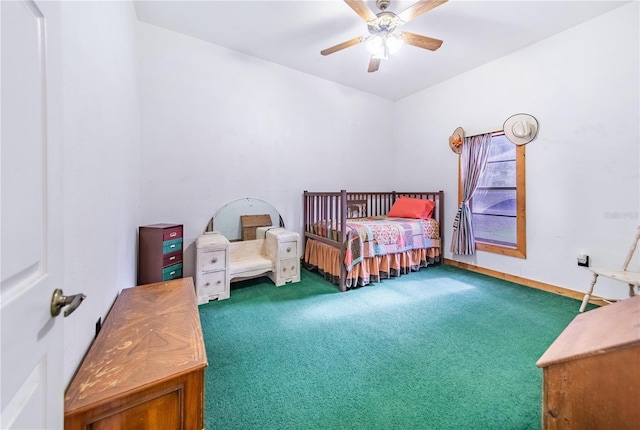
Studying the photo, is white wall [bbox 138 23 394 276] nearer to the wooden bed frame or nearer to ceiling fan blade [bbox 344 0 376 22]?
the wooden bed frame

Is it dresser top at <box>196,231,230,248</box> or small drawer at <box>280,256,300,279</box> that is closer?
dresser top at <box>196,231,230,248</box>

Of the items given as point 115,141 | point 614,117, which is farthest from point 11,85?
point 614,117

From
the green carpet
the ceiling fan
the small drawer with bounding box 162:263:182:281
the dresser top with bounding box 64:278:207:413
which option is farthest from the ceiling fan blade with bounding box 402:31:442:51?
the small drawer with bounding box 162:263:182:281

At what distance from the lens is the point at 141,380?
827 millimetres

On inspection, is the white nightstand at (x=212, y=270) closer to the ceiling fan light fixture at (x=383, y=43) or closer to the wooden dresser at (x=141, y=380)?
the wooden dresser at (x=141, y=380)

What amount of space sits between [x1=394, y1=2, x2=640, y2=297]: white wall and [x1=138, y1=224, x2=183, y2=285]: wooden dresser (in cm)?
369

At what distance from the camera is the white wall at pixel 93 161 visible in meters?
0.89

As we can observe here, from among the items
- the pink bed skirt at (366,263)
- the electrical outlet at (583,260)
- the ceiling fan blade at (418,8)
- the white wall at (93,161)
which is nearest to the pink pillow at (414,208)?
the pink bed skirt at (366,263)

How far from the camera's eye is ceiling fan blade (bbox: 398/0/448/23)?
1.85 m

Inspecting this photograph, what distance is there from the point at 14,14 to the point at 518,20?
3.57m

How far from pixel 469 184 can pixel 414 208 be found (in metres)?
0.77

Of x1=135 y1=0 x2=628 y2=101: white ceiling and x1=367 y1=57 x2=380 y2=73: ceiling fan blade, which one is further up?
x1=135 y1=0 x2=628 y2=101: white ceiling

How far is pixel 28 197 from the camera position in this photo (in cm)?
51

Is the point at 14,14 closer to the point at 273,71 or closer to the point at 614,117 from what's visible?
the point at 273,71
